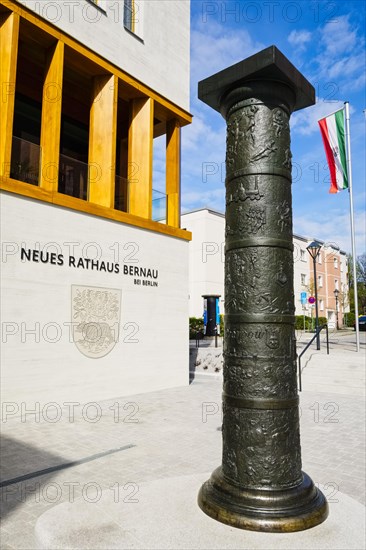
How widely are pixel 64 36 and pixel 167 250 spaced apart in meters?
6.07

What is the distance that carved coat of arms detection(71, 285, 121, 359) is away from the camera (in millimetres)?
9844

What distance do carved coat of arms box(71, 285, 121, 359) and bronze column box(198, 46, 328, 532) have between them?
6.55 m

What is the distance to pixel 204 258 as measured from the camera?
37.1 metres

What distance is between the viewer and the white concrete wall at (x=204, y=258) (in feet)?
121

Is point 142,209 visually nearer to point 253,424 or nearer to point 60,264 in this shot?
point 60,264

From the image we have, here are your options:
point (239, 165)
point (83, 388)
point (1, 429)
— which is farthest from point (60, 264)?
point (239, 165)

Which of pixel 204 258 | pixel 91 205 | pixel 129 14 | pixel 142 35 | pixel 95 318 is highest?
pixel 129 14

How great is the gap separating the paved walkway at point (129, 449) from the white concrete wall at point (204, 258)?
2544 centimetres

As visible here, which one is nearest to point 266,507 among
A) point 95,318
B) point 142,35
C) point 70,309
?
point 70,309

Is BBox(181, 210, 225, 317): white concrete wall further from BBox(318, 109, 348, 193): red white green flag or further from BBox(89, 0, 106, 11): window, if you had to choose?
BBox(89, 0, 106, 11): window

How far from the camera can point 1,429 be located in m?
7.85

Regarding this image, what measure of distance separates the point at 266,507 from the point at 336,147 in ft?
53.5

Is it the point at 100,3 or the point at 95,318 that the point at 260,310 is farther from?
the point at 100,3

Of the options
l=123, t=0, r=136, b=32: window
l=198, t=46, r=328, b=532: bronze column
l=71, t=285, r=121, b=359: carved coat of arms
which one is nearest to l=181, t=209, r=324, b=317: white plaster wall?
l=123, t=0, r=136, b=32: window
